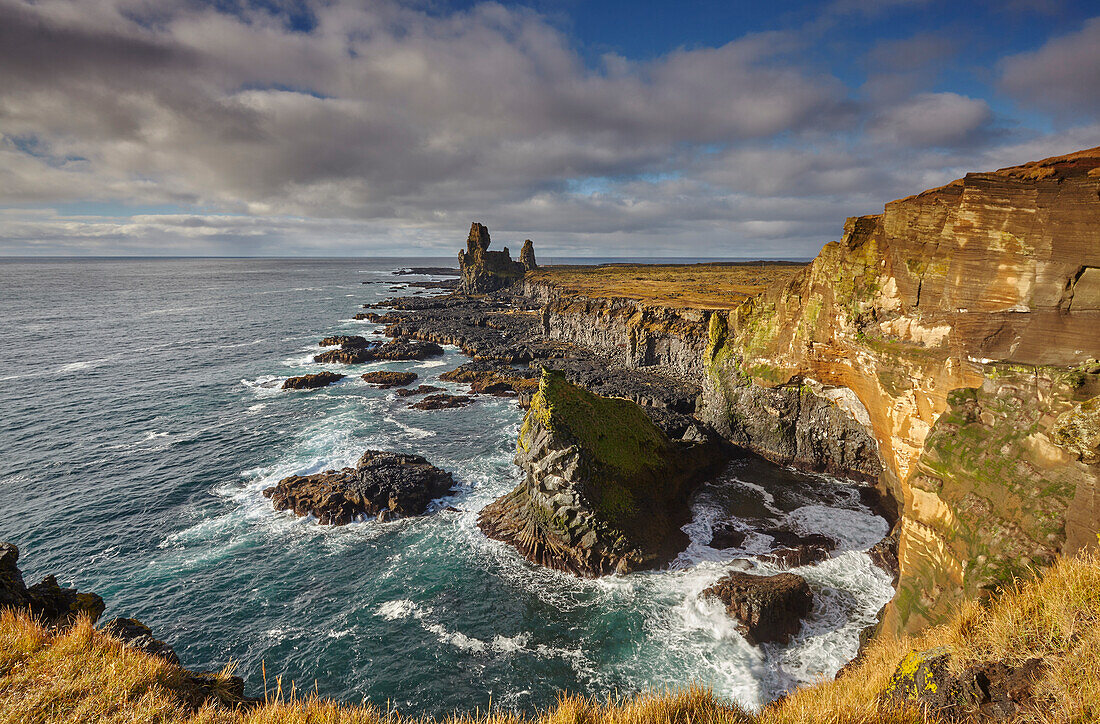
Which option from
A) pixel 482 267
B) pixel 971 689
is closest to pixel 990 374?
pixel 971 689

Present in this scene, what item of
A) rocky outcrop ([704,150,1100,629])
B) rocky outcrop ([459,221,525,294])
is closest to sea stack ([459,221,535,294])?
rocky outcrop ([459,221,525,294])

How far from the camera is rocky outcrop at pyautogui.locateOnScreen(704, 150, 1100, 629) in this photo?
35.5 feet

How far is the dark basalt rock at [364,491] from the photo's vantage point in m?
27.7

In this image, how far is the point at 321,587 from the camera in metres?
21.9

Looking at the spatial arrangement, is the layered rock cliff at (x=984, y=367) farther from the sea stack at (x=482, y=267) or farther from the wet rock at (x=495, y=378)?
the sea stack at (x=482, y=267)

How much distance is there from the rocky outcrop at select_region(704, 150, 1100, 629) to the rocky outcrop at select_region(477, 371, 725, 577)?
11.2 meters

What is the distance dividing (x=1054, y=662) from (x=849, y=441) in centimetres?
2772

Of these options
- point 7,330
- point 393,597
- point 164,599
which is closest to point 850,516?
point 393,597

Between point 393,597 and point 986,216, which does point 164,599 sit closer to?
point 393,597

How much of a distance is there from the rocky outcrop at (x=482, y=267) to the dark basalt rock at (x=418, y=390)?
9842 cm

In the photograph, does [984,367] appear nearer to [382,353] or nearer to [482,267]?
[382,353]

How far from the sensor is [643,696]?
8.59 m

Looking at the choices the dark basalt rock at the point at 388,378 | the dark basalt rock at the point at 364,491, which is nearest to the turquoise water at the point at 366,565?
the dark basalt rock at the point at 364,491

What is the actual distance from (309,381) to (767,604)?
Answer: 53.2 m
